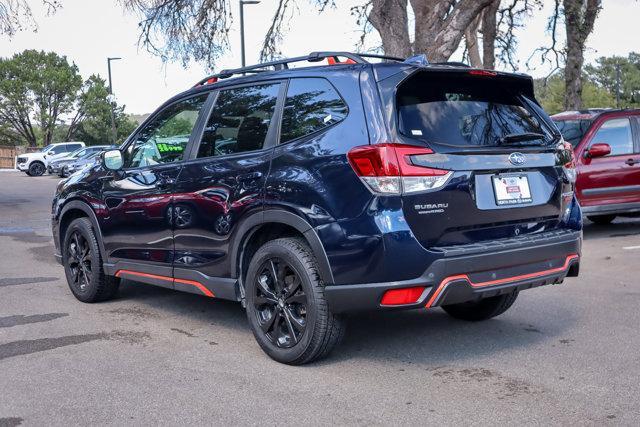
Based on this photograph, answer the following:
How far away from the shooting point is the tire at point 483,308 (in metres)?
5.62

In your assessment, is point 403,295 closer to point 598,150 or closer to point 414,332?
point 414,332

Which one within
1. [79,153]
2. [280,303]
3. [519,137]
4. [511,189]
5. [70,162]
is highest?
[519,137]

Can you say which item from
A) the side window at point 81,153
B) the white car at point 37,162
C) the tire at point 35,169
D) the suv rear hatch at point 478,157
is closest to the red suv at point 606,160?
the suv rear hatch at point 478,157

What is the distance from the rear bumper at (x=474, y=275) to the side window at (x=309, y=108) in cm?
103

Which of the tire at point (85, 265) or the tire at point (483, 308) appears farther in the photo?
the tire at point (85, 265)

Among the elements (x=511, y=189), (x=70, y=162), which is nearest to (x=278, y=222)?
(x=511, y=189)

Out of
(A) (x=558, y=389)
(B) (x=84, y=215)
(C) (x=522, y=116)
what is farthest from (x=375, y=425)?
(B) (x=84, y=215)

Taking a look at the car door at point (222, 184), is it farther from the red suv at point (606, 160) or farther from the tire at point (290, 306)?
the red suv at point (606, 160)

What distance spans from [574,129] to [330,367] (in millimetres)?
7444

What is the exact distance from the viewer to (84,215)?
685 centimetres

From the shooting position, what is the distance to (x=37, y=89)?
62.2 m

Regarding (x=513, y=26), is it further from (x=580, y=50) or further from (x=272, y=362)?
(x=272, y=362)

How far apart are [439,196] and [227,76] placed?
222 cm

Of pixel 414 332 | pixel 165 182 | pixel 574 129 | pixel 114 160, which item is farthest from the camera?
pixel 574 129
